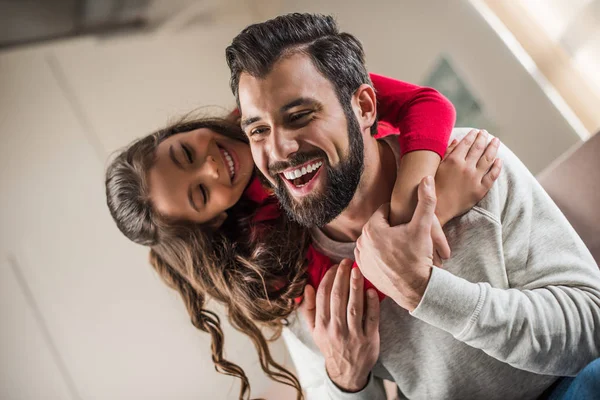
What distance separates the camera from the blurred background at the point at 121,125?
1719mm

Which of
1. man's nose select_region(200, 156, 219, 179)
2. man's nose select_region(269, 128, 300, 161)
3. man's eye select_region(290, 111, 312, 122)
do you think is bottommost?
man's nose select_region(269, 128, 300, 161)

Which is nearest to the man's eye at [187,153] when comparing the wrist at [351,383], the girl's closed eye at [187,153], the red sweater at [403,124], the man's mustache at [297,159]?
the girl's closed eye at [187,153]

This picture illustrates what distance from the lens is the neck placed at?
45.8 inches

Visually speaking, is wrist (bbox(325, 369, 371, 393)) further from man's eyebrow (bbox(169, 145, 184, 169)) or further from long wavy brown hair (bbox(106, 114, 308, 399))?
man's eyebrow (bbox(169, 145, 184, 169))

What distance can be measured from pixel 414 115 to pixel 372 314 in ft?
1.54

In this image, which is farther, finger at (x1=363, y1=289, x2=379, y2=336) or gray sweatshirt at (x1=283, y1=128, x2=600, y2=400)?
finger at (x1=363, y1=289, x2=379, y2=336)

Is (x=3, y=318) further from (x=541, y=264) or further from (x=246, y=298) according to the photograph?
(x=541, y=264)

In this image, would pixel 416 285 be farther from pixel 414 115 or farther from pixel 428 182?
pixel 414 115

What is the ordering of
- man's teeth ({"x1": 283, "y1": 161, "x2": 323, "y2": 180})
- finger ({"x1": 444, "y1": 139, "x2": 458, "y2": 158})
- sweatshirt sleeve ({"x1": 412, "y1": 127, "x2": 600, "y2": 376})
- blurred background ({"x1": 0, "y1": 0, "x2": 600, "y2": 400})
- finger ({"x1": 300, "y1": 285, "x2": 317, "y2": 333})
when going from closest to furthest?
sweatshirt sleeve ({"x1": 412, "y1": 127, "x2": 600, "y2": 376}), man's teeth ({"x1": 283, "y1": 161, "x2": 323, "y2": 180}), finger ({"x1": 444, "y1": 139, "x2": 458, "y2": 158}), finger ({"x1": 300, "y1": 285, "x2": 317, "y2": 333}), blurred background ({"x1": 0, "y1": 0, "x2": 600, "y2": 400})

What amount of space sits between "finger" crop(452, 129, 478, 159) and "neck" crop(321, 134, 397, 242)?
0.18 meters

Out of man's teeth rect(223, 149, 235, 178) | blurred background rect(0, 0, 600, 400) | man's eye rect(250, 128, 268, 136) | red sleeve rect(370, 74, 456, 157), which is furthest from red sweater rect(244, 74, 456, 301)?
blurred background rect(0, 0, 600, 400)

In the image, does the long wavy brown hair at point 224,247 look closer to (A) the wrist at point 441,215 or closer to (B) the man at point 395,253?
(B) the man at point 395,253

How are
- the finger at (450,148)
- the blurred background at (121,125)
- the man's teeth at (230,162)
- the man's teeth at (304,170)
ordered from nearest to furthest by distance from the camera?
the man's teeth at (304,170), the finger at (450,148), the man's teeth at (230,162), the blurred background at (121,125)

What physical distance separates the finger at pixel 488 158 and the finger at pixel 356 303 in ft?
1.16
